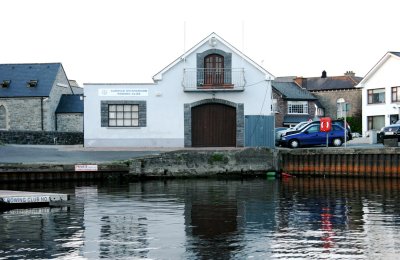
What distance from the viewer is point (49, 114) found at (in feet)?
215

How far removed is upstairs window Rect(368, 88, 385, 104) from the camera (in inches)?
2581

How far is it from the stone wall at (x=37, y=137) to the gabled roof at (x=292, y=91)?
28.5 meters

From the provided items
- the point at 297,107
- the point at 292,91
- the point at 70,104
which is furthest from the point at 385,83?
the point at 70,104

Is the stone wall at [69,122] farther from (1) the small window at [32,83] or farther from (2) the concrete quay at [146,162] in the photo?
(2) the concrete quay at [146,162]

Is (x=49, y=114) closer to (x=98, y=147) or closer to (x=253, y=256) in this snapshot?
(x=98, y=147)

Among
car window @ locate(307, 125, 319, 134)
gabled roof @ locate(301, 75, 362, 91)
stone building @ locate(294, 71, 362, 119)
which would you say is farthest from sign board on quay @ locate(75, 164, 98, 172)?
gabled roof @ locate(301, 75, 362, 91)

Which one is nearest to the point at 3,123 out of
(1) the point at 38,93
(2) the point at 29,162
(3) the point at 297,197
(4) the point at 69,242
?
(1) the point at 38,93

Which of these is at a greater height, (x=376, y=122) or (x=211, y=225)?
(x=376, y=122)

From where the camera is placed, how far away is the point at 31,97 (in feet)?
212

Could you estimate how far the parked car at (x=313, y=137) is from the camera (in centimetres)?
4116

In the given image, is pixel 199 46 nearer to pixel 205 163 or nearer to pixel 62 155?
pixel 205 163

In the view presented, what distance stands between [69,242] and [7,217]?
5.05 m

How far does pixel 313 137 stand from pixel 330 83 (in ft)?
151

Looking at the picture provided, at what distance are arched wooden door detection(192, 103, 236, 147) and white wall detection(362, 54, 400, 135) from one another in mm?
26086
